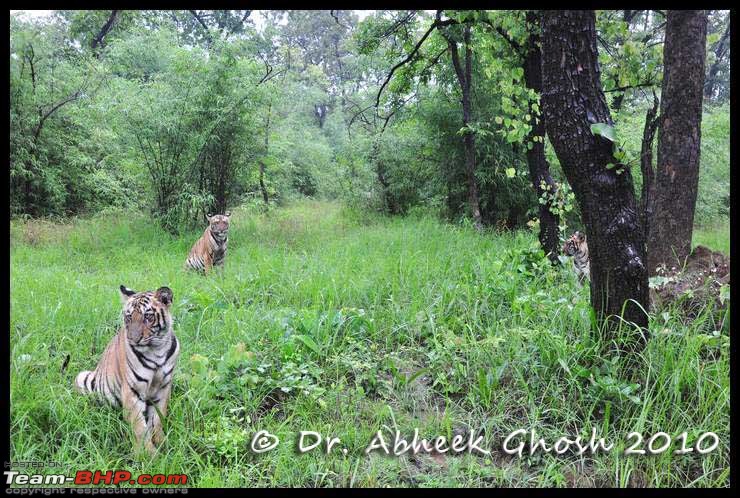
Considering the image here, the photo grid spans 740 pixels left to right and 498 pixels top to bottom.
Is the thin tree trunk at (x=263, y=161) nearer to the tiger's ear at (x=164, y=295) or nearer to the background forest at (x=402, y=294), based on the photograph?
the background forest at (x=402, y=294)

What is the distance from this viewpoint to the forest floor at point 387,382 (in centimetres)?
256

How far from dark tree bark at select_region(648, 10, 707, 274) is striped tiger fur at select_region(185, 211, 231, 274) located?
203 inches

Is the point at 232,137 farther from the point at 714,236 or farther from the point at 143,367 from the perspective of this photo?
the point at 714,236

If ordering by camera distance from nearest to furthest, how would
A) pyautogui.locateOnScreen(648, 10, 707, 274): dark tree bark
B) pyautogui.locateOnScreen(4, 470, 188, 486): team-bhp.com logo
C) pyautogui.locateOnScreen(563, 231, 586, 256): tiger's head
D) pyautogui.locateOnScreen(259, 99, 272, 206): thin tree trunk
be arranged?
pyautogui.locateOnScreen(4, 470, 188, 486): team-bhp.com logo → pyautogui.locateOnScreen(648, 10, 707, 274): dark tree bark → pyautogui.locateOnScreen(563, 231, 586, 256): tiger's head → pyautogui.locateOnScreen(259, 99, 272, 206): thin tree trunk

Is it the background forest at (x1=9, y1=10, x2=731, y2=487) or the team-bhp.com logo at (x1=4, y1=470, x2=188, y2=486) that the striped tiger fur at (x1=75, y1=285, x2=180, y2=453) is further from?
the team-bhp.com logo at (x1=4, y1=470, x2=188, y2=486)

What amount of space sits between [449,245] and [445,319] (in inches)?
110

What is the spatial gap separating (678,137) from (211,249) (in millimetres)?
5584

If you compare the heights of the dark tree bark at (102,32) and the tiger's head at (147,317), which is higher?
the dark tree bark at (102,32)

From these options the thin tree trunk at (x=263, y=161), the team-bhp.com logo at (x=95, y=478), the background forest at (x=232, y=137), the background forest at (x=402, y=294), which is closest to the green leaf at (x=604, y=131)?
the background forest at (x=402, y=294)

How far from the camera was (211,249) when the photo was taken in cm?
673

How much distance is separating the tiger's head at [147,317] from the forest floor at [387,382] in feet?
1.39

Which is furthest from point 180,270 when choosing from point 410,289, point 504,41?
point 504,41

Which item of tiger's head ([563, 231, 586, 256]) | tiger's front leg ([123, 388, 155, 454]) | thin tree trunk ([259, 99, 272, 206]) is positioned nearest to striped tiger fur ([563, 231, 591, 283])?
tiger's head ([563, 231, 586, 256])

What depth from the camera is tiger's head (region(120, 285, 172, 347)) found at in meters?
2.75
